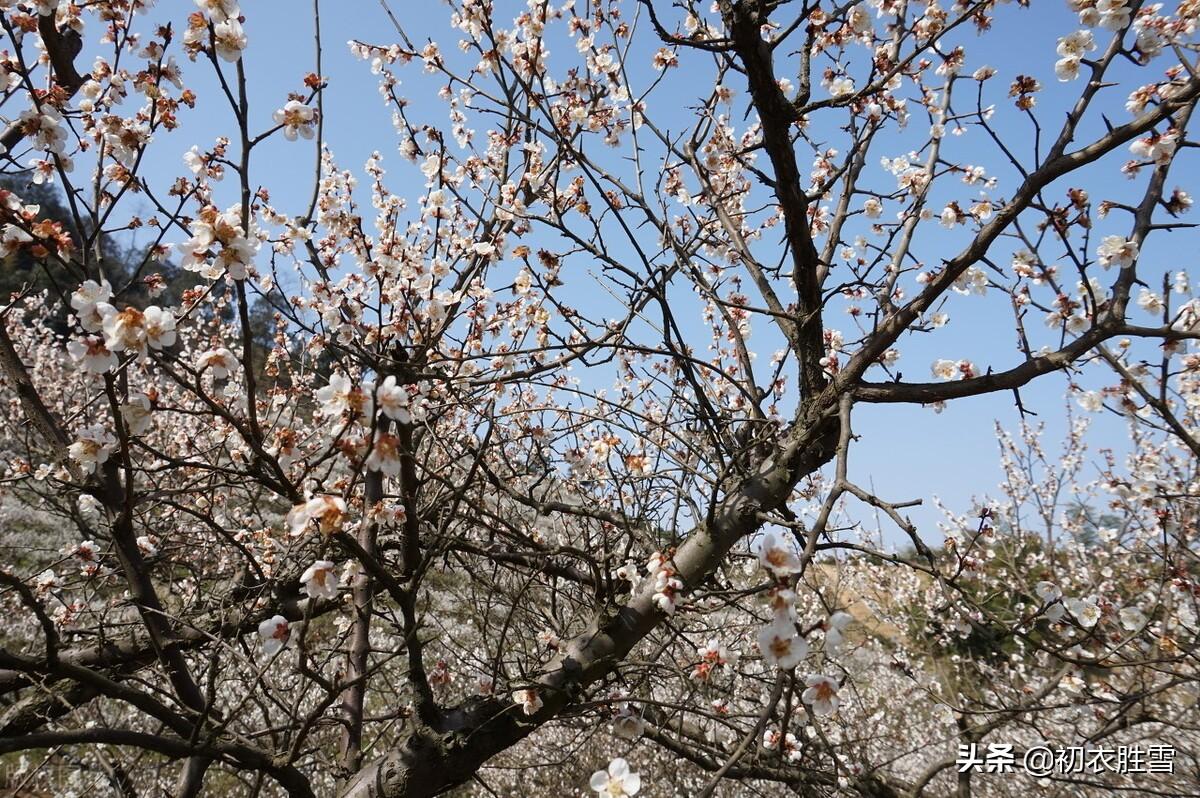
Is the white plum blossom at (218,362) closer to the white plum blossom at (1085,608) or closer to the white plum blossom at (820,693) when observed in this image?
the white plum blossom at (820,693)

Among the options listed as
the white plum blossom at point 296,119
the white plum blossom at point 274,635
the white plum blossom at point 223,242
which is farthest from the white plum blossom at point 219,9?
the white plum blossom at point 274,635

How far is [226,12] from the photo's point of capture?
171 cm

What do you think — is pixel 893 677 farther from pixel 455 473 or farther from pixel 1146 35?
pixel 1146 35

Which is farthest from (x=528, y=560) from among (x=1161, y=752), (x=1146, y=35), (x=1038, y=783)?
(x=1161, y=752)

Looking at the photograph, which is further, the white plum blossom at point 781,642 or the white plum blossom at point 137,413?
the white plum blossom at point 137,413

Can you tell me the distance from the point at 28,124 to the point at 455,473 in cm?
307

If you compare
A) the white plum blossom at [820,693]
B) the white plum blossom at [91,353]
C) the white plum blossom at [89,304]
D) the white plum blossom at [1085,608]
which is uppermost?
the white plum blossom at [1085,608]

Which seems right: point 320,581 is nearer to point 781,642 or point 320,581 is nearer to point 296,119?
point 781,642

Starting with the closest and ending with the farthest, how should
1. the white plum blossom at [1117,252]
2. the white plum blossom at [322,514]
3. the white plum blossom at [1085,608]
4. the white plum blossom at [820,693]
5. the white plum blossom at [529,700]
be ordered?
1. the white plum blossom at [322,514]
2. the white plum blossom at [820,693]
3. the white plum blossom at [529,700]
4. the white plum blossom at [1117,252]
5. the white plum blossom at [1085,608]

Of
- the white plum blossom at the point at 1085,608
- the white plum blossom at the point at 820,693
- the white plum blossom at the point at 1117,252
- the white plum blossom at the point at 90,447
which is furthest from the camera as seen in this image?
the white plum blossom at the point at 1085,608

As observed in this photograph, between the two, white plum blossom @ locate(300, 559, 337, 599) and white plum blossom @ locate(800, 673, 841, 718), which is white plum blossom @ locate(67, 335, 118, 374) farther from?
white plum blossom @ locate(800, 673, 841, 718)

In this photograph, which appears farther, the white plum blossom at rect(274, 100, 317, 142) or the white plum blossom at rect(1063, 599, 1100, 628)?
the white plum blossom at rect(1063, 599, 1100, 628)

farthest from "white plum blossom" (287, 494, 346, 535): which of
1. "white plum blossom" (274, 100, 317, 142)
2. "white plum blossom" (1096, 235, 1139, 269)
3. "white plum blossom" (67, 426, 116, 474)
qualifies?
"white plum blossom" (1096, 235, 1139, 269)

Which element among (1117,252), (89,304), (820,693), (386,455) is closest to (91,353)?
(89,304)
